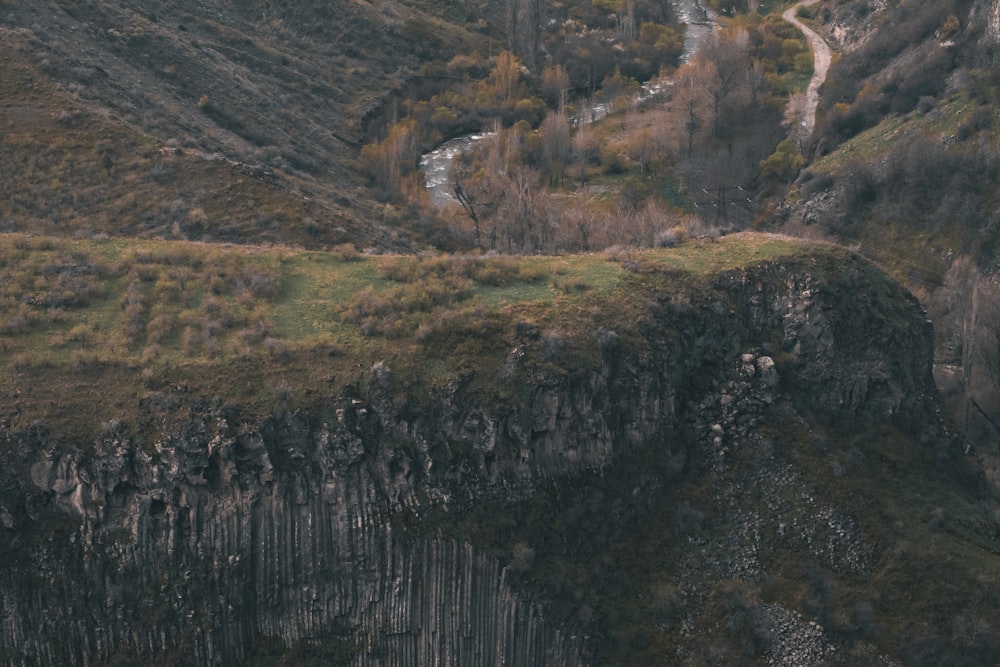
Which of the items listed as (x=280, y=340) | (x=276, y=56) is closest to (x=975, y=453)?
(x=280, y=340)

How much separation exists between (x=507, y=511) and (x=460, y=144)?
170 ft

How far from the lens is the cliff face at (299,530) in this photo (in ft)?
130

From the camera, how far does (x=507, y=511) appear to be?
42.4 meters

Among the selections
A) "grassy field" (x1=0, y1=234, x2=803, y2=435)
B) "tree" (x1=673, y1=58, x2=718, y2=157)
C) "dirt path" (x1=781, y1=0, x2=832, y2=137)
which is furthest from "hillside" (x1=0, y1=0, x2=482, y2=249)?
"dirt path" (x1=781, y1=0, x2=832, y2=137)

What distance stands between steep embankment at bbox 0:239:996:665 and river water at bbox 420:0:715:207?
34116 millimetres

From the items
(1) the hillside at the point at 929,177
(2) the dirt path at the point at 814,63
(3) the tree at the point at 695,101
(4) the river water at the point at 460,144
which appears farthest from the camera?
(2) the dirt path at the point at 814,63

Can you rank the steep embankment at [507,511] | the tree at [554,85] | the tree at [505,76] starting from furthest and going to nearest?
the tree at [554,85]
the tree at [505,76]
the steep embankment at [507,511]

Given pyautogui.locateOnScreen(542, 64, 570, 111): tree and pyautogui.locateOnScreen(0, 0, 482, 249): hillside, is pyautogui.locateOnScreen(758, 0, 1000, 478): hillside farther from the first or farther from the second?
pyautogui.locateOnScreen(0, 0, 482, 249): hillside

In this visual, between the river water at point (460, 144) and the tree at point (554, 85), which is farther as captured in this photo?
the tree at point (554, 85)

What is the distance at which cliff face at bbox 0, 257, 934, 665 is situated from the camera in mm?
39531

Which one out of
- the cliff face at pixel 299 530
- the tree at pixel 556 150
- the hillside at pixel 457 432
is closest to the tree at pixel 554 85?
the tree at pixel 556 150

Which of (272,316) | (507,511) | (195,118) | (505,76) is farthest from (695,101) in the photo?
(507,511)

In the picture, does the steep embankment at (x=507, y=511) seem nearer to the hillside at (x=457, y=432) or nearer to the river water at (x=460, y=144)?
the hillside at (x=457, y=432)

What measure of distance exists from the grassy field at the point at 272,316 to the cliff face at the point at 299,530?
1.05 m
